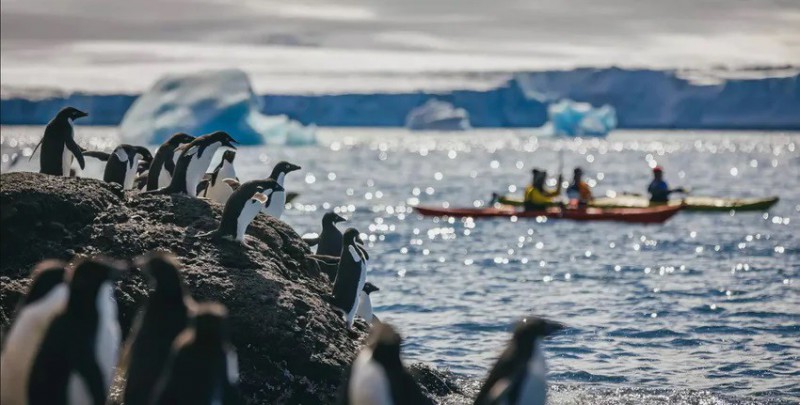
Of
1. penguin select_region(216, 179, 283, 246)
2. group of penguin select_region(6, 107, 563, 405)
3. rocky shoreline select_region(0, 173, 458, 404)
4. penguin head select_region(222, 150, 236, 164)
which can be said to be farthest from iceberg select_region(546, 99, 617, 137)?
group of penguin select_region(6, 107, 563, 405)

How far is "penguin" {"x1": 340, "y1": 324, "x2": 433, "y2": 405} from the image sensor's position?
5957 mm

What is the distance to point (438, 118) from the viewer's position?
149625 mm

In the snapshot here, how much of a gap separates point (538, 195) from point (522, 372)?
22716 millimetres

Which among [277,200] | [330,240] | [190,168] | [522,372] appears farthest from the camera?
[330,240]

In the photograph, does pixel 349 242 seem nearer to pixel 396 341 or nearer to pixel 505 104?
pixel 396 341

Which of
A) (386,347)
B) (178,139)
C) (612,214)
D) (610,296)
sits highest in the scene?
(178,139)

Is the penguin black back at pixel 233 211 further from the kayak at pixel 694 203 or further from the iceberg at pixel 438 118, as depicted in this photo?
the iceberg at pixel 438 118

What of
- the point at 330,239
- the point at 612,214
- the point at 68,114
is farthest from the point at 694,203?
the point at 68,114

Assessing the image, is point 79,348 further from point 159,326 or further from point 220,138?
point 220,138

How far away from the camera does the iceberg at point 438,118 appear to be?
149125 mm

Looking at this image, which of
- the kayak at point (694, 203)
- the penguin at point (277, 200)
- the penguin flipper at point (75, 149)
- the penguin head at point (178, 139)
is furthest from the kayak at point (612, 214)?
the penguin flipper at point (75, 149)

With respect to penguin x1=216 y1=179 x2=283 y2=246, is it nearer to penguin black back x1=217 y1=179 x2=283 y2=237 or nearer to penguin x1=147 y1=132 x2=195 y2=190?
penguin black back x1=217 y1=179 x2=283 y2=237

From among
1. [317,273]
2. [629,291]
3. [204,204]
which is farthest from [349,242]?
[629,291]

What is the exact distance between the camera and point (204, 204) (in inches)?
396
